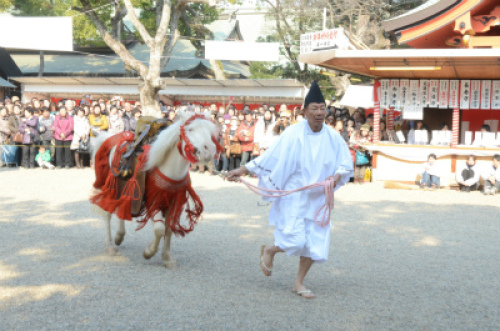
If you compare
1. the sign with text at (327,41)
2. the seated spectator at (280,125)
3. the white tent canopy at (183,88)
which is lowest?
the seated spectator at (280,125)

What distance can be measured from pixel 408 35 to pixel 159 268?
36.1ft

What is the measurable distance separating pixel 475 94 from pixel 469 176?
210cm

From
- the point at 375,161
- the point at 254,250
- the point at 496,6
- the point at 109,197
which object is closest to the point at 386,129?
the point at 375,161

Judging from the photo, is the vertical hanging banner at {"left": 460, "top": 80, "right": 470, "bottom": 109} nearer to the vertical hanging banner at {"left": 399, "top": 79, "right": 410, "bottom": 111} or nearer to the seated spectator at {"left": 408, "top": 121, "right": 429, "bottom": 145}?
the seated spectator at {"left": 408, "top": 121, "right": 429, "bottom": 145}

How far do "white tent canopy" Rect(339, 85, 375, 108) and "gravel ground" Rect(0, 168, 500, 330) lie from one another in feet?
36.6

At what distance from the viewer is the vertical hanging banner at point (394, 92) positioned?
14438 millimetres

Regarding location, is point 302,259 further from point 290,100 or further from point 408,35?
point 290,100

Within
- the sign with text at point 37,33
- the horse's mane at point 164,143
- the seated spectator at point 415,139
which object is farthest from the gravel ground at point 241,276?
the sign with text at point 37,33

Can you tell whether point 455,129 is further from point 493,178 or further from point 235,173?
point 235,173

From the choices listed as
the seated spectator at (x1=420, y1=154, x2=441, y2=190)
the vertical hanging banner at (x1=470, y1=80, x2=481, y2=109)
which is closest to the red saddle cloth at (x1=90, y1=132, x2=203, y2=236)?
A: the seated spectator at (x1=420, y1=154, x2=441, y2=190)

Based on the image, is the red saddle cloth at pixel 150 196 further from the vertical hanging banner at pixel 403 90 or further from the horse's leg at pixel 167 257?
the vertical hanging banner at pixel 403 90

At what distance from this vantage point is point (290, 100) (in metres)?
24.9

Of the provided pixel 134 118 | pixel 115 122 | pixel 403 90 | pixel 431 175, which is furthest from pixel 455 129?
pixel 115 122

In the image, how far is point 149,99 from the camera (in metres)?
19.5
